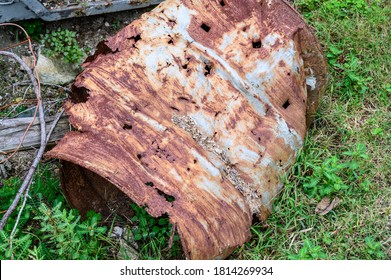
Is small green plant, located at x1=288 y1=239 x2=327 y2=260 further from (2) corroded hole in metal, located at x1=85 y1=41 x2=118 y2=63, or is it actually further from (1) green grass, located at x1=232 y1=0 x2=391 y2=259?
(2) corroded hole in metal, located at x1=85 y1=41 x2=118 y2=63

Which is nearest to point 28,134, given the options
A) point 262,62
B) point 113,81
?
point 113,81

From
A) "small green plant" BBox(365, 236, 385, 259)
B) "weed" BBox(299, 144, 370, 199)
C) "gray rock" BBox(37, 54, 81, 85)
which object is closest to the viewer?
"small green plant" BBox(365, 236, 385, 259)

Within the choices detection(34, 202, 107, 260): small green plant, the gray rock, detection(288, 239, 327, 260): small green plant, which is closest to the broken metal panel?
the gray rock

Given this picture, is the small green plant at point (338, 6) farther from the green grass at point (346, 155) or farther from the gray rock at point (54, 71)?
the gray rock at point (54, 71)

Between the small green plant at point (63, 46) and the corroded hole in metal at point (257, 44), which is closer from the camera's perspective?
the corroded hole in metal at point (257, 44)

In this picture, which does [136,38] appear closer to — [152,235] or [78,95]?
[78,95]

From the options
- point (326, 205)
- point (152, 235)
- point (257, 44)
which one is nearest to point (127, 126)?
point (152, 235)

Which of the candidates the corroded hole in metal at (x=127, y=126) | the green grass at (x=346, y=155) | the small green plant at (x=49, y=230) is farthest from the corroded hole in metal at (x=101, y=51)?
the green grass at (x=346, y=155)

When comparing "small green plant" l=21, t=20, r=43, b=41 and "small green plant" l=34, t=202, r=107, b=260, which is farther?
"small green plant" l=21, t=20, r=43, b=41
